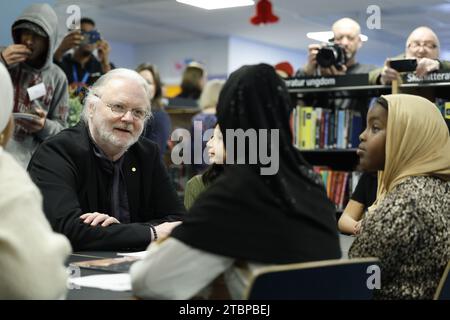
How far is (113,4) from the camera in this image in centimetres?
983

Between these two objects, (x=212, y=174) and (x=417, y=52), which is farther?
(x=417, y=52)

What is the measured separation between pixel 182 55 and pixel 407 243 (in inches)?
466

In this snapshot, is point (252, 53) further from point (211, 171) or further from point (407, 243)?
point (407, 243)

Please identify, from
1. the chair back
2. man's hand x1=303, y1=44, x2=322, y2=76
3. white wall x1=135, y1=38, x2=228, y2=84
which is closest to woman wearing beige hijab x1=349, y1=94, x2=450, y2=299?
the chair back

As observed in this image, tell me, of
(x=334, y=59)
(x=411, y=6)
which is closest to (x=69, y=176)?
(x=334, y=59)

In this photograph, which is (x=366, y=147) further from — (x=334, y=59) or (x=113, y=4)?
(x=113, y=4)

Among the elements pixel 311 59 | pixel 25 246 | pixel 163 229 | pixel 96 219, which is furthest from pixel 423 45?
pixel 25 246

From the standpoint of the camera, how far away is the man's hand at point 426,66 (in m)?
4.19

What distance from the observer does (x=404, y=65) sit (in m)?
4.29

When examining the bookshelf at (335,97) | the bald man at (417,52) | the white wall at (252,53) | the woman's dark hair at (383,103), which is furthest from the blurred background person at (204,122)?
the white wall at (252,53)

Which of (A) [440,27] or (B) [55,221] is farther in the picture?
(A) [440,27]

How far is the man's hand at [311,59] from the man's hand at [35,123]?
223 centimetres

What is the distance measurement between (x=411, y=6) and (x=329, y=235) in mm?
8211

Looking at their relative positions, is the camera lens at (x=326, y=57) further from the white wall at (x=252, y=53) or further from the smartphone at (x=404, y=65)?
the white wall at (x=252, y=53)
